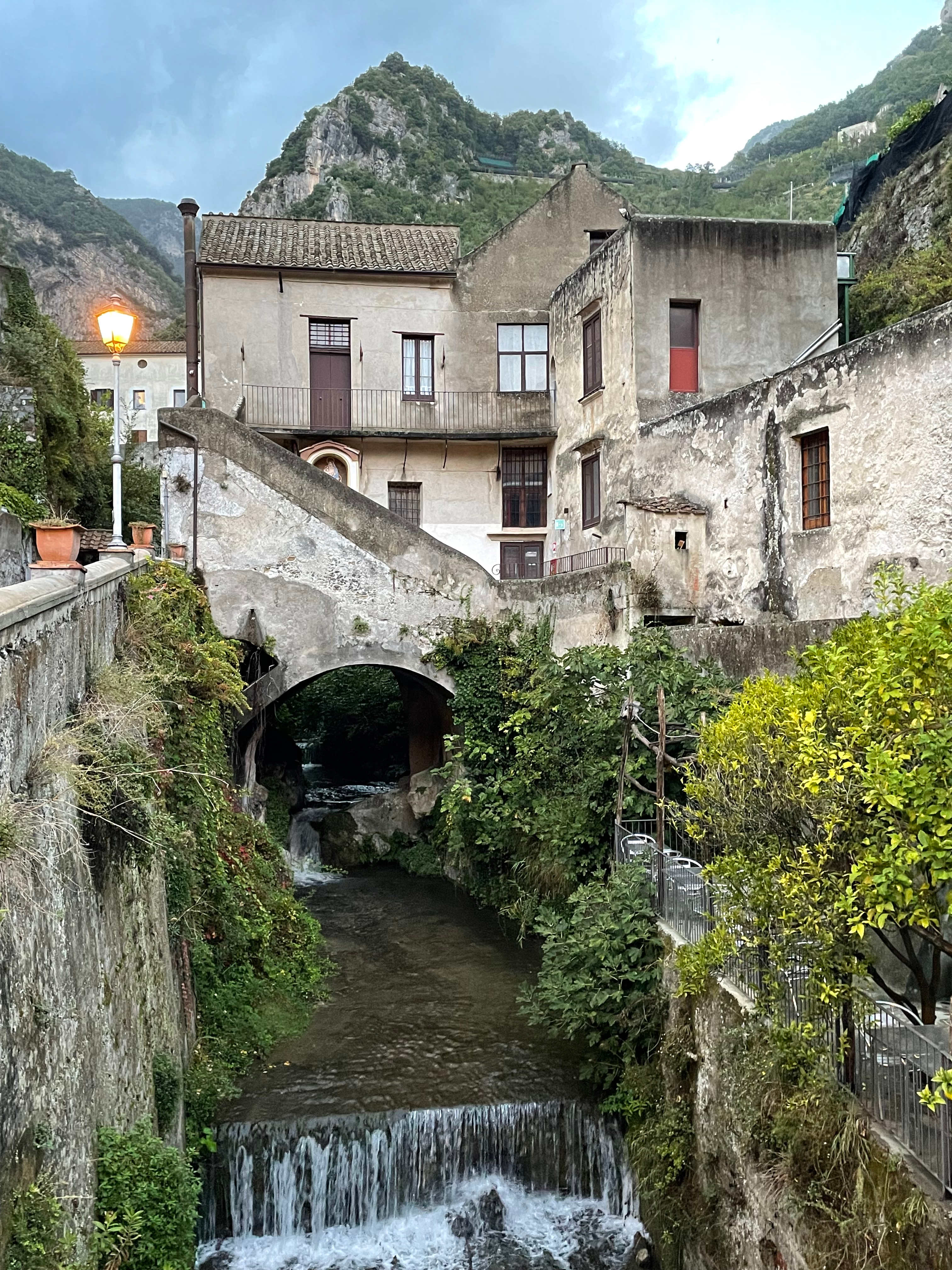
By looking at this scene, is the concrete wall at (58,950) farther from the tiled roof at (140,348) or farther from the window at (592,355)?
the tiled roof at (140,348)

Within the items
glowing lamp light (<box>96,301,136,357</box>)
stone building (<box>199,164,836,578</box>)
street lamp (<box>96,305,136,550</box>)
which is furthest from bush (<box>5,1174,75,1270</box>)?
stone building (<box>199,164,836,578</box>)

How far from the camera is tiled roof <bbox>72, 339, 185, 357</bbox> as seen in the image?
4512 cm

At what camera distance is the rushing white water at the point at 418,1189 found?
31.3ft

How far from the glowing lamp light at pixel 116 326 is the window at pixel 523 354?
1559 centimetres

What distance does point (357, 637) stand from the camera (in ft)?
58.4

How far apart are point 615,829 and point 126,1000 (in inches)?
274

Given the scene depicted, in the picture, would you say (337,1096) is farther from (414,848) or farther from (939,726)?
(414,848)

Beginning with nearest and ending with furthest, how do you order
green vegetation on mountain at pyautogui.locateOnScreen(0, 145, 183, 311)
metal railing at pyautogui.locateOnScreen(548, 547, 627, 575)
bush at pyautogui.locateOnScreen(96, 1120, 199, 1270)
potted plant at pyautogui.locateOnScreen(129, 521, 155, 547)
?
bush at pyautogui.locateOnScreen(96, 1120, 199, 1270) → potted plant at pyautogui.locateOnScreen(129, 521, 155, 547) → metal railing at pyautogui.locateOnScreen(548, 547, 627, 575) → green vegetation on mountain at pyautogui.locateOnScreen(0, 145, 183, 311)

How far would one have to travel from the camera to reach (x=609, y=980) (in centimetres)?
1083

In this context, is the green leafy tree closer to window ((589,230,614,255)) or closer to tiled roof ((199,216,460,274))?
tiled roof ((199,216,460,274))

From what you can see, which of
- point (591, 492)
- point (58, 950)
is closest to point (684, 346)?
point (591, 492)

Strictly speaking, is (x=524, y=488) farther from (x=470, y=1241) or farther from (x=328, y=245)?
(x=470, y=1241)

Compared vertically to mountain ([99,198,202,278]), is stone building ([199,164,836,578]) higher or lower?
lower

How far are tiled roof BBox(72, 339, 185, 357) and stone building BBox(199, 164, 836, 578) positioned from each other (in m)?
21.8
